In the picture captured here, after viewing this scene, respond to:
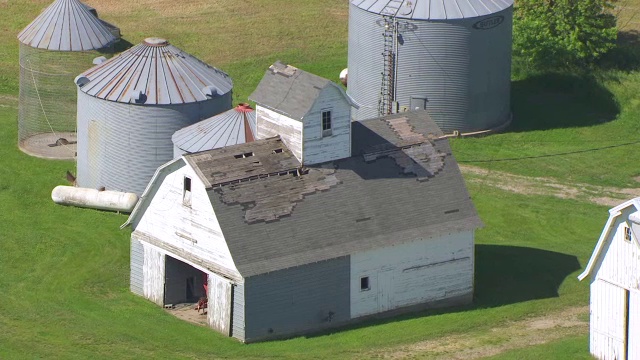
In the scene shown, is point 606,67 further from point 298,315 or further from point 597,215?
point 298,315

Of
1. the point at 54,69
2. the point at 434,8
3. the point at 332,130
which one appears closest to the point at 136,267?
the point at 332,130

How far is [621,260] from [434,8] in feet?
86.7

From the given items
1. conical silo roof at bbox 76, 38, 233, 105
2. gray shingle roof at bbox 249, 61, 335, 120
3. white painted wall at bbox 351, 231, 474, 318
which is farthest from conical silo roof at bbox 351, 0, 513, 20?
white painted wall at bbox 351, 231, 474, 318

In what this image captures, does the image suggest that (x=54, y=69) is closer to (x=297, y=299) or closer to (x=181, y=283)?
(x=181, y=283)

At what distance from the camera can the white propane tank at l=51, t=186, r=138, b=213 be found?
66000 mm

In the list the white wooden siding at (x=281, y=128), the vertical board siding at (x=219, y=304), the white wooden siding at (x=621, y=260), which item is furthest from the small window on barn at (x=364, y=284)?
the white wooden siding at (x=621, y=260)

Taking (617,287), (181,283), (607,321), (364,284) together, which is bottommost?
(181,283)

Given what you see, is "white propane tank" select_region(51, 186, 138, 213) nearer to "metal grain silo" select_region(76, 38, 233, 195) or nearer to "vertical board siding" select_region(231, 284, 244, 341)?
"metal grain silo" select_region(76, 38, 233, 195)

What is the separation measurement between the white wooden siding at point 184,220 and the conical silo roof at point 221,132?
6930 mm

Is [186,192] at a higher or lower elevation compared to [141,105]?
higher

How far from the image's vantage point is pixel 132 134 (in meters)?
66.2

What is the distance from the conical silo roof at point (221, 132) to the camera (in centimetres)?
6212

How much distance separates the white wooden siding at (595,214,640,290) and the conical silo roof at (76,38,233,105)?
21434mm

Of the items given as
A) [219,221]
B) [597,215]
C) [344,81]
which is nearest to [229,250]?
[219,221]
